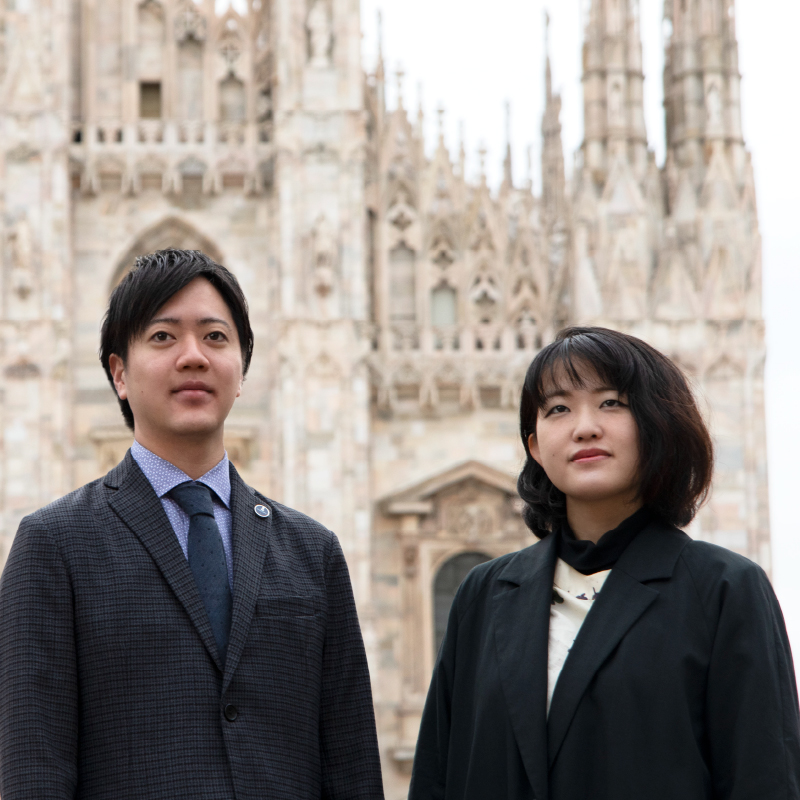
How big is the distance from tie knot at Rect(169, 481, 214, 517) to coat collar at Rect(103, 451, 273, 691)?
59mm

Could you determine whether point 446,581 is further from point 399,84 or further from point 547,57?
point 547,57

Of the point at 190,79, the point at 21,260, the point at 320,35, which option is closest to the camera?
the point at 21,260

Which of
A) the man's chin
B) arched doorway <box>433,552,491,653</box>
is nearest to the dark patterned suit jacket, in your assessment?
the man's chin

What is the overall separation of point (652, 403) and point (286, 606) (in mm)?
1033

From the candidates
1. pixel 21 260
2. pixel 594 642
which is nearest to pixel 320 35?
pixel 21 260

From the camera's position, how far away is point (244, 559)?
3051 millimetres

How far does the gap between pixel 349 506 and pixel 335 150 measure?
4.39 metres

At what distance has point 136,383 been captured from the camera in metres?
3.10

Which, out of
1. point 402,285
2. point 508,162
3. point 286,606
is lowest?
point 286,606

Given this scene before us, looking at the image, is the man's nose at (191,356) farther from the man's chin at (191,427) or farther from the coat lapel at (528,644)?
the coat lapel at (528,644)

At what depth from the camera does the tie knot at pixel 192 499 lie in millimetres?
3086

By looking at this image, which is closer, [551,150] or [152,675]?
[152,675]

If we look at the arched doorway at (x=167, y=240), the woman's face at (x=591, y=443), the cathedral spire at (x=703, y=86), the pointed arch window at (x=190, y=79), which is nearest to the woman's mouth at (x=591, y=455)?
the woman's face at (x=591, y=443)

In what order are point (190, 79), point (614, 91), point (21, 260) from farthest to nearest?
A: 1. point (190, 79)
2. point (614, 91)
3. point (21, 260)
